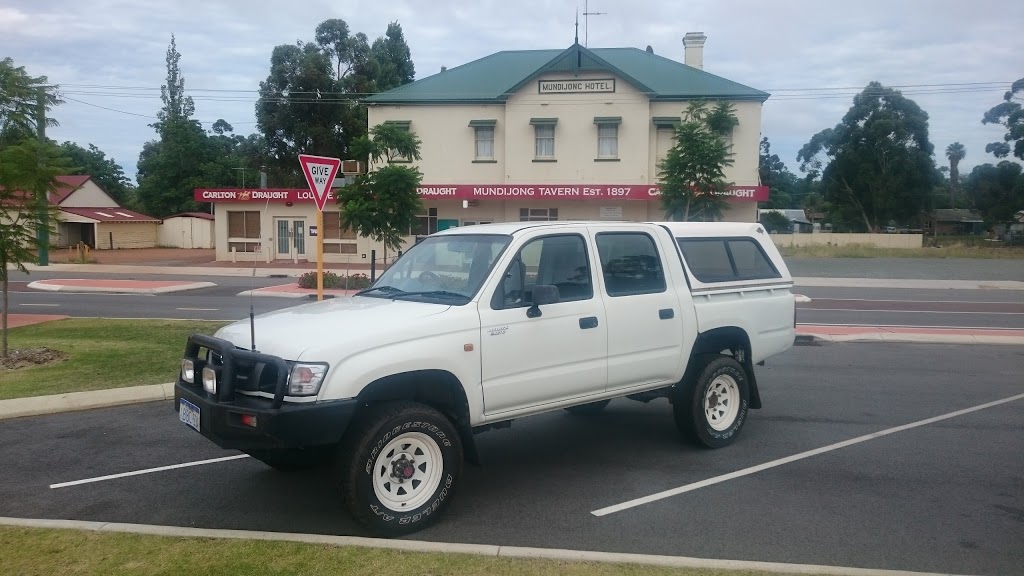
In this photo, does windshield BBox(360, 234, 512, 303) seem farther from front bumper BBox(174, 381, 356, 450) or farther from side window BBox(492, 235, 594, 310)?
front bumper BBox(174, 381, 356, 450)

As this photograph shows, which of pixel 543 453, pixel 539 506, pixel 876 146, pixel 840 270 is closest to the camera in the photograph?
pixel 539 506

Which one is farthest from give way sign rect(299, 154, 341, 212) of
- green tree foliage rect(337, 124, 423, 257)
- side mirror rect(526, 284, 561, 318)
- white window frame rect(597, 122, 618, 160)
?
white window frame rect(597, 122, 618, 160)

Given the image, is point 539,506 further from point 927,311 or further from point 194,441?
point 927,311

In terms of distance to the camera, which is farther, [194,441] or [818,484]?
[194,441]

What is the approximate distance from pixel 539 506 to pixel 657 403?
384cm

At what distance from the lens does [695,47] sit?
40750 millimetres

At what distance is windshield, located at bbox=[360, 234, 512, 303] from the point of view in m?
6.02

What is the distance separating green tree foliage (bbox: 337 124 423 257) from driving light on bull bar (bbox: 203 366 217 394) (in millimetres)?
19262

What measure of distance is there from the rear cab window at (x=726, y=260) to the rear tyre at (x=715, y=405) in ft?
2.52

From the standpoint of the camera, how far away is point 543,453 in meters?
7.35

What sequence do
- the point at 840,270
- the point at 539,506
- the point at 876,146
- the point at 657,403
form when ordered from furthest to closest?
the point at 876,146 < the point at 840,270 < the point at 657,403 < the point at 539,506

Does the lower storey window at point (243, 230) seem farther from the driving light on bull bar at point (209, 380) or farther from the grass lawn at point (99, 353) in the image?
the driving light on bull bar at point (209, 380)

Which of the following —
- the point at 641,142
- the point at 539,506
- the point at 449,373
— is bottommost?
the point at 539,506

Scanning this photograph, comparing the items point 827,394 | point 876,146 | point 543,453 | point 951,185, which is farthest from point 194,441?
point 951,185
